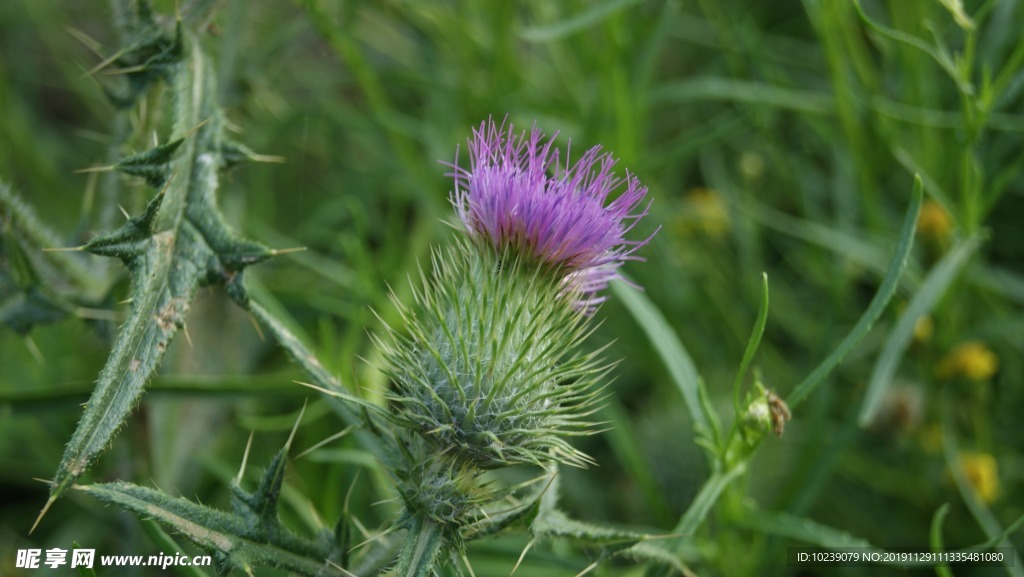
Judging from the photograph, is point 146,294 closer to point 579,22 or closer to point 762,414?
point 762,414

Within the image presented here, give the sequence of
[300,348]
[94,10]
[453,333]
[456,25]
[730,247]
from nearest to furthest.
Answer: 1. [453,333]
2. [300,348]
3. [456,25]
4. [730,247]
5. [94,10]

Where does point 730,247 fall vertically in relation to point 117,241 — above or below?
above

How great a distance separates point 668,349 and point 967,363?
1236 mm

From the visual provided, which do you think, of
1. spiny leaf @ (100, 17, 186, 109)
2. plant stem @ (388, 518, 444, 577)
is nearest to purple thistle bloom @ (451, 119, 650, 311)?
plant stem @ (388, 518, 444, 577)

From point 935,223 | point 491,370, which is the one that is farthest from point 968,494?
point 491,370

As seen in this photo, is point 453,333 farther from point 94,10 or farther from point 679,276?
point 94,10

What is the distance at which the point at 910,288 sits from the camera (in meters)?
2.58

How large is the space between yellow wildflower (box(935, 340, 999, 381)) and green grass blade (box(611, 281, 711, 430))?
1.14 m

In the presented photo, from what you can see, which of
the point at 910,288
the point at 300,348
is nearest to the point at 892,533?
the point at 910,288

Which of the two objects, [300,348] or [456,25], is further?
[456,25]

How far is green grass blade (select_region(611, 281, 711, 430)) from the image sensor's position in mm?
1926

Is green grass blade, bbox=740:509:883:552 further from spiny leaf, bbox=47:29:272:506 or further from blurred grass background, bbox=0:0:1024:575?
spiny leaf, bbox=47:29:272:506

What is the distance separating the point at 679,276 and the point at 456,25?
1.23 m

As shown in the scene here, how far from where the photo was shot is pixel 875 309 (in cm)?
172
